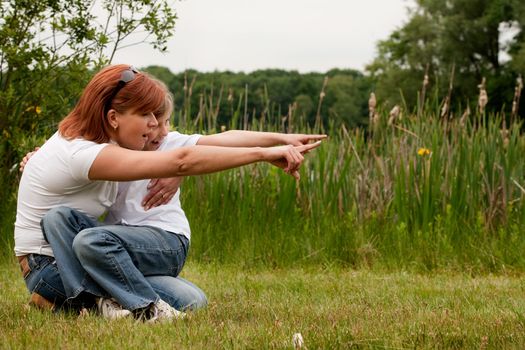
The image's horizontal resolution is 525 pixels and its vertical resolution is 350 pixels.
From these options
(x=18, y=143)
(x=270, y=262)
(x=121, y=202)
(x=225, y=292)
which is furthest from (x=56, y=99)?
(x=121, y=202)

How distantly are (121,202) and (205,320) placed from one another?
68 centimetres

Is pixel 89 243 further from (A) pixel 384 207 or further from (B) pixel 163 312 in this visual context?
(A) pixel 384 207

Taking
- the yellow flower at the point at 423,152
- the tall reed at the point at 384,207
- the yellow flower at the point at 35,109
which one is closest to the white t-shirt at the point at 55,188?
the tall reed at the point at 384,207

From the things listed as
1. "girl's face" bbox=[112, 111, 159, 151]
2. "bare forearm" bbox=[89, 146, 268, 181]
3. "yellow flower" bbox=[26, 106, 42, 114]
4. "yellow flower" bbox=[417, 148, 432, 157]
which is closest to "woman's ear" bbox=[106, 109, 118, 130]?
"girl's face" bbox=[112, 111, 159, 151]

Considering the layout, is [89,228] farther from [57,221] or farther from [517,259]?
[517,259]

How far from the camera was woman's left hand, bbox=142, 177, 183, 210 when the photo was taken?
348 cm

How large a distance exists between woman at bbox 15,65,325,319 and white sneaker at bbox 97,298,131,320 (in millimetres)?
32

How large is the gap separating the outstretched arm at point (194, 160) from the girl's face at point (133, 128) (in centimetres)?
20

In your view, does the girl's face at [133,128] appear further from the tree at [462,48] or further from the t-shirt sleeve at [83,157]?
the tree at [462,48]

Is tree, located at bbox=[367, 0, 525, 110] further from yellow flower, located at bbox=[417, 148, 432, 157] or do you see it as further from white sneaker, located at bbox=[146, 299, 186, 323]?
white sneaker, located at bbox=[146, 299, 186, 323]

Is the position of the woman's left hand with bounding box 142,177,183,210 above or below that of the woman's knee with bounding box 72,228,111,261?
above

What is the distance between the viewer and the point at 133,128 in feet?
10.8

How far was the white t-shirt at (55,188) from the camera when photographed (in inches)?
128

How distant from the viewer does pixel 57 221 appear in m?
3.31
